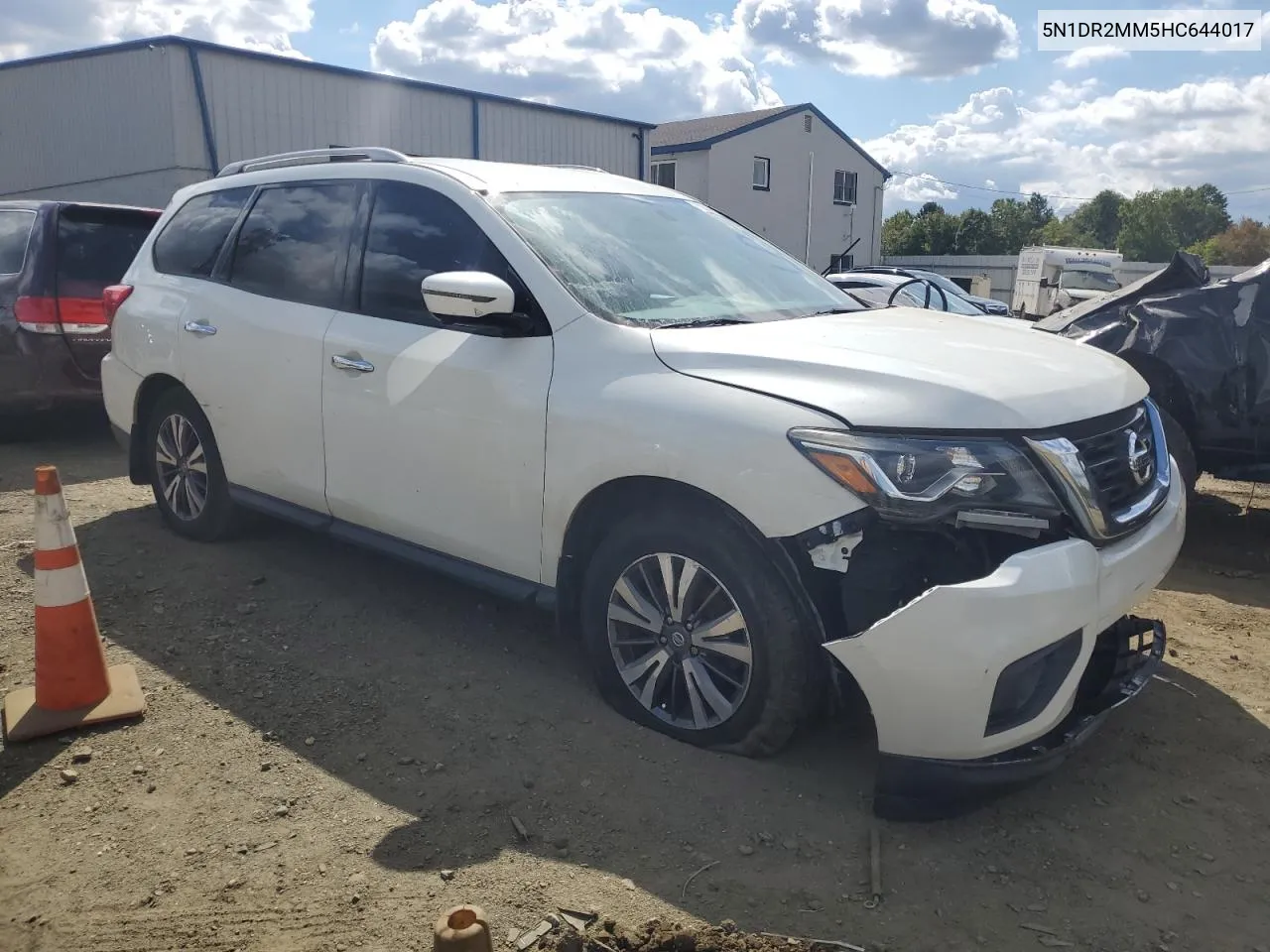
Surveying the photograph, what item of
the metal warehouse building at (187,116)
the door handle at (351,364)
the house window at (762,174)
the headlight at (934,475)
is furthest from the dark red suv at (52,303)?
the house window at (762,174)

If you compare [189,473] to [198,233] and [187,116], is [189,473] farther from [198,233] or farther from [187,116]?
[187,116]

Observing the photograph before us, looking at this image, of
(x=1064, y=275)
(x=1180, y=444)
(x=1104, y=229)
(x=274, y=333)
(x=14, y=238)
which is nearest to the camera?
(x=274, y=333)

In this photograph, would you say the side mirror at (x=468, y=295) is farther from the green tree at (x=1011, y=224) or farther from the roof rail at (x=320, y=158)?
the green tree at (x=1011, y=224)

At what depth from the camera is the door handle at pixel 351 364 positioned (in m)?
3.97

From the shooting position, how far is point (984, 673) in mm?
2609

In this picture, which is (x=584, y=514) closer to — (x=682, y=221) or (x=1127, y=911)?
(x=682, y=221)

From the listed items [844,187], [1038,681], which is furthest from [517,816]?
[844,187]

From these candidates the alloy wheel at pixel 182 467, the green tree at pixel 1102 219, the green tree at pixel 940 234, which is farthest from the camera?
the green tree at pixel 1102 219

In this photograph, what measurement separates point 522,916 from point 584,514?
1.29 m

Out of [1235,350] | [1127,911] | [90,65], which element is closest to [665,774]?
[1127,911]

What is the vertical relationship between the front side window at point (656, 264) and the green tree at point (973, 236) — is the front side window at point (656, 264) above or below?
below

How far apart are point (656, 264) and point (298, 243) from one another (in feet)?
5.70

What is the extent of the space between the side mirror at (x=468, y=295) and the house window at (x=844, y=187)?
121ft

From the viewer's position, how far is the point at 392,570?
4969 mm
